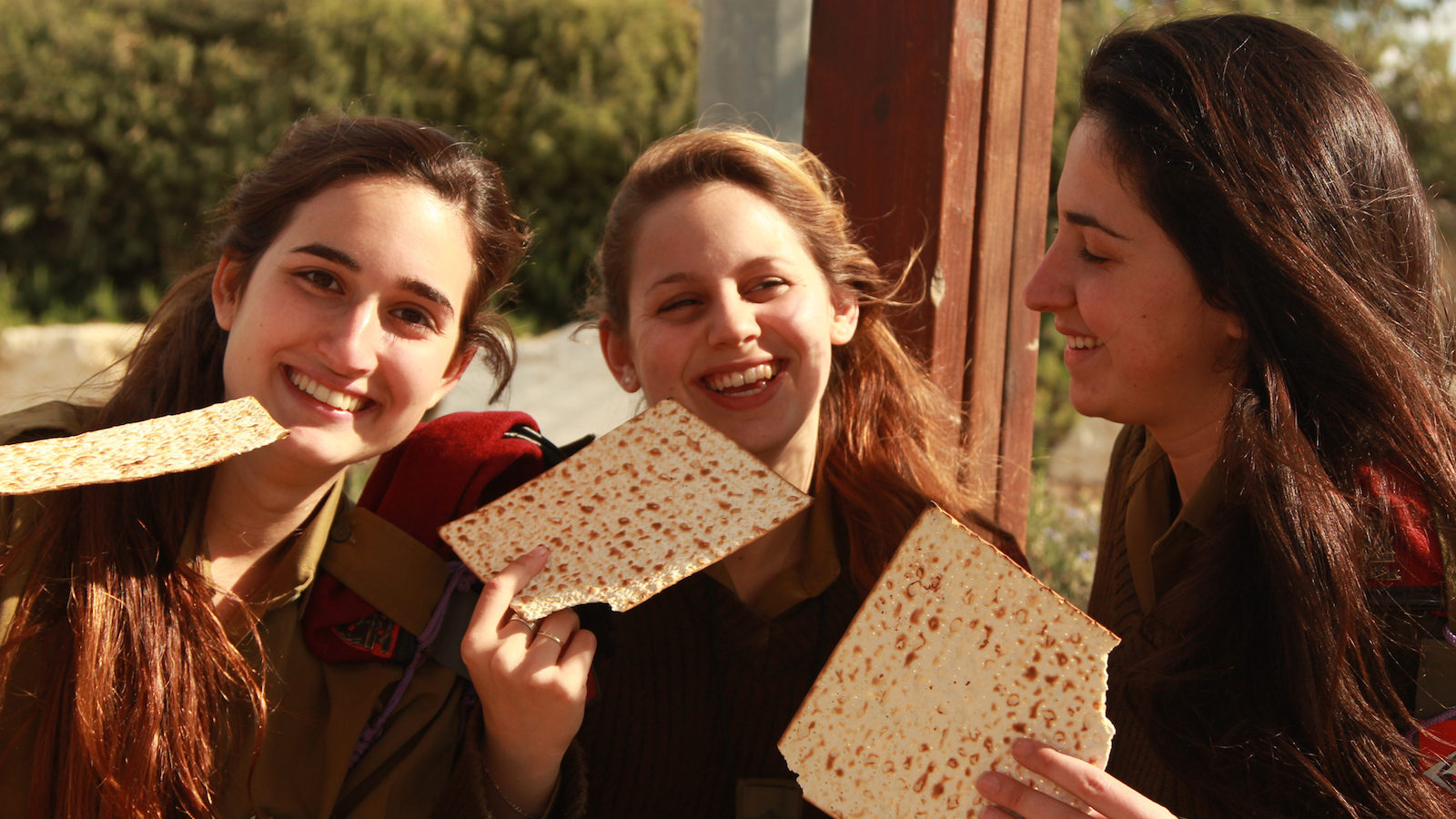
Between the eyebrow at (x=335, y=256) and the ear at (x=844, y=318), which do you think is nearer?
the eyebrow at (x=335, y=256)

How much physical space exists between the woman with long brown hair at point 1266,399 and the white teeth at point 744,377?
0.64 m

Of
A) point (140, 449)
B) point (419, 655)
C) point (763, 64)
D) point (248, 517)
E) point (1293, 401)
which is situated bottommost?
point (419, 655)

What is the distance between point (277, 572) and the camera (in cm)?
239

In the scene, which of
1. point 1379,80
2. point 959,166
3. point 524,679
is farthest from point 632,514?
point 1379,80

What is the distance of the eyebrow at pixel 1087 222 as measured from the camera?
213 centimetres

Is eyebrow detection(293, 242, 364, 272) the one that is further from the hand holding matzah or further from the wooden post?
the wooden post

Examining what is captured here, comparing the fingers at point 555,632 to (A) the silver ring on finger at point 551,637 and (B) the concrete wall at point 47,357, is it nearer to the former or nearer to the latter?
(A) the silver ring on finger at point 551,637

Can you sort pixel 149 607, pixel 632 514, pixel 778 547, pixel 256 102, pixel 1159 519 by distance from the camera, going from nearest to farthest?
pixel 149 607 < pixel 632 514 < pixel 1159 519 < pixel 778 547 < pixel 256 102

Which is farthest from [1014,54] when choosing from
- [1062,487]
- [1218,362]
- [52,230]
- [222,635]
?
[52,230]

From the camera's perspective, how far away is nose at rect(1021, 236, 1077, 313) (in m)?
2.22

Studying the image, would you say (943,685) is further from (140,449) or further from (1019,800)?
(140,449)

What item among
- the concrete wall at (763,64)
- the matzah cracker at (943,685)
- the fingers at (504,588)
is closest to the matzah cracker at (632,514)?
the fingers at (504,588)

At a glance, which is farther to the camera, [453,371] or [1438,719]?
[453,371]

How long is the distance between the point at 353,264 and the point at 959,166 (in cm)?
157
